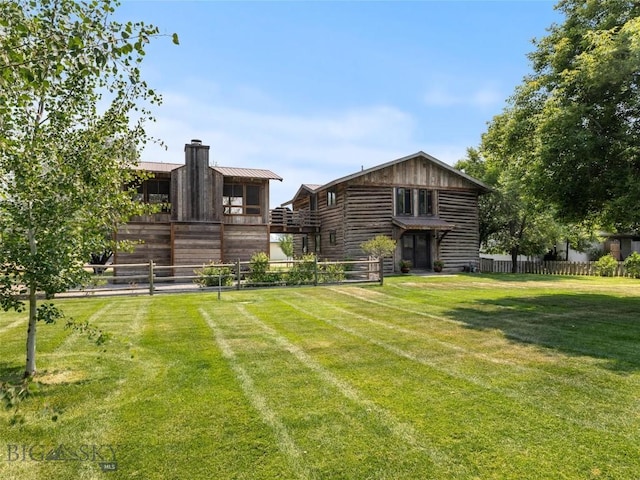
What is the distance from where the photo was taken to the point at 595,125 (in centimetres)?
1105

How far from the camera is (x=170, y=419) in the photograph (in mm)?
4039

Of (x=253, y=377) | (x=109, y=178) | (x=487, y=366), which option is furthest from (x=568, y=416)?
(x=109, y=178)

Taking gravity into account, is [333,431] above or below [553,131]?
below

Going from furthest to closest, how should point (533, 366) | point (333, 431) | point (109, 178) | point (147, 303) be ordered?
point (147, 303), point (533, 366), point (109, 178), point (333, 431)

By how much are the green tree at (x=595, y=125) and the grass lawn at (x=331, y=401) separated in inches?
156

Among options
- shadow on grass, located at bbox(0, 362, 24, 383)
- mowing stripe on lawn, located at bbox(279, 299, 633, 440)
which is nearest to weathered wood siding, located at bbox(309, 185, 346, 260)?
mowing stripe on lawn, located at bbox(279, 299, 633, 440)

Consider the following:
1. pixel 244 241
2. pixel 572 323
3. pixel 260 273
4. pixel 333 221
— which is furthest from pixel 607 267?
pixel 244 241

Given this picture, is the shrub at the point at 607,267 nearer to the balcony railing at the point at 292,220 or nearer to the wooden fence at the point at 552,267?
the wooden fence at the point at 552,267

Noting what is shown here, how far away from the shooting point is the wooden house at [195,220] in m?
20.7

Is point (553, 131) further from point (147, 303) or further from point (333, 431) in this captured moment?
point (147, 303)

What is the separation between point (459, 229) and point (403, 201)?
454 cm

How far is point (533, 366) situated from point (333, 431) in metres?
3.44

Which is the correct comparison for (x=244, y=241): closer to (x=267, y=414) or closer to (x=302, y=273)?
(x=302, y=273)

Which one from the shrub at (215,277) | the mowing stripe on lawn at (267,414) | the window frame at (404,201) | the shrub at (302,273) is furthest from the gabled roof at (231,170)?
the mowing stripe on lawn at (267,414)
